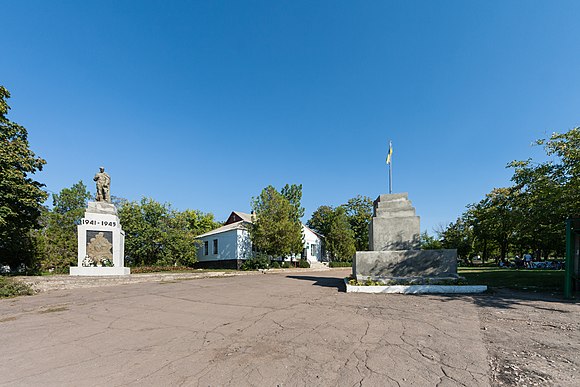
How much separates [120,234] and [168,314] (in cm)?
1534

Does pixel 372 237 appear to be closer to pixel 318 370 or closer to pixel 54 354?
pixel 318 370

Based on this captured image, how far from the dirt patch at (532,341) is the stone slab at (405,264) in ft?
10.3

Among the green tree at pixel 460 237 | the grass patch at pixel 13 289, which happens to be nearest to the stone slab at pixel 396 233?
the grass patch at pixel 13 289

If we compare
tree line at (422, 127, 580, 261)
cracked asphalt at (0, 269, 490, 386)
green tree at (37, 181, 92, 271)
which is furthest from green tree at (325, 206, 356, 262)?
cracked asphalt at (0, 269, 490, 386)

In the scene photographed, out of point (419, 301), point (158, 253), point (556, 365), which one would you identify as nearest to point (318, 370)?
point (556, 365)

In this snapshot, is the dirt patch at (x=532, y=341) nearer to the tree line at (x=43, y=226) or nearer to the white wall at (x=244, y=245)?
the tree line at (x=43, y=226)

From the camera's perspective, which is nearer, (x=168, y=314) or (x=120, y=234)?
(x=168, y=314)

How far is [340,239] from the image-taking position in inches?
1725

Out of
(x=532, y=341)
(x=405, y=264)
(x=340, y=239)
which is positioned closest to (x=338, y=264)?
(x=340, y=239)

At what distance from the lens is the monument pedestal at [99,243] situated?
1758 centimetres

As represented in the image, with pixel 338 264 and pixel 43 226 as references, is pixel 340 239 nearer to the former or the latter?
pixel 338 264

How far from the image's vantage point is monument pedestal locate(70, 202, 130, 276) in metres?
17.6

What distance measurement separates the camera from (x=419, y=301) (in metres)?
8.30

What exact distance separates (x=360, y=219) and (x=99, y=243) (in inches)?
1638
